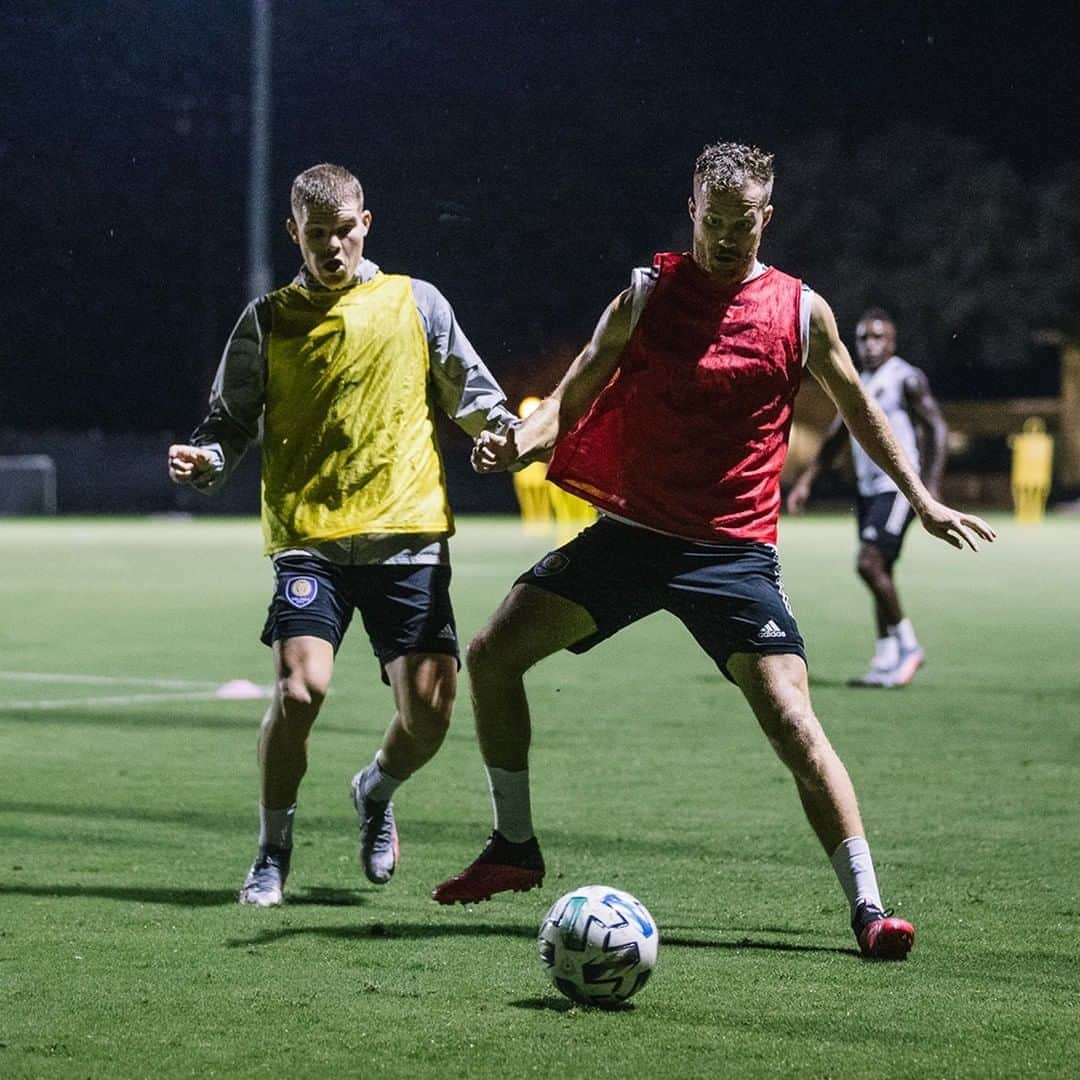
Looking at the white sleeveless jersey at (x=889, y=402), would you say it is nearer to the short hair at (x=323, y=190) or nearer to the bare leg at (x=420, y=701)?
the bare leg at (x=420, y=701)

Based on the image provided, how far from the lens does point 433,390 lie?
6.61m

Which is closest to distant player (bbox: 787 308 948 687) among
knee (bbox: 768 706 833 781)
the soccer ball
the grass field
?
the grass field

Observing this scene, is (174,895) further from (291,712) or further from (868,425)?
(868,425)

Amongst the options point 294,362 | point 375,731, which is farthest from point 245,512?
point 294,362

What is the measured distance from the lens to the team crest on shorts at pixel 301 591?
6.31m

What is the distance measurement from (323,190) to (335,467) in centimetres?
85

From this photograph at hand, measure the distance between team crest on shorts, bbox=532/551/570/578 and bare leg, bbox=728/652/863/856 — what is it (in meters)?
0.60

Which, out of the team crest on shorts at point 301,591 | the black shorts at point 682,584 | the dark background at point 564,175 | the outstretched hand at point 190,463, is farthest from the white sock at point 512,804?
the dark background at point 564,175

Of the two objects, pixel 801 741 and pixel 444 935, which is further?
pixel 444 935

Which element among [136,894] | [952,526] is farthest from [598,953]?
[136,894]

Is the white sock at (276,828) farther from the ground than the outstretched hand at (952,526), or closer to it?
closer to it

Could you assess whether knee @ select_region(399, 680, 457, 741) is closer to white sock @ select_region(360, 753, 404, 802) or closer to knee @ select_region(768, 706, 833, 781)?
white sock @ select_region(360, 753, 404, 802)

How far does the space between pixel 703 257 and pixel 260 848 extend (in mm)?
2288

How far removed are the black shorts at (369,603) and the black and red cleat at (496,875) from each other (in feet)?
2.19
